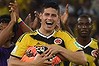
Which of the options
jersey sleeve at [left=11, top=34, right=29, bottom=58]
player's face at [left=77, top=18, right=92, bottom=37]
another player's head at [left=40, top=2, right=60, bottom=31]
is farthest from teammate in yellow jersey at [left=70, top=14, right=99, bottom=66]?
jersey sleeve at [left=11, top=34, right=29, bottom=58]

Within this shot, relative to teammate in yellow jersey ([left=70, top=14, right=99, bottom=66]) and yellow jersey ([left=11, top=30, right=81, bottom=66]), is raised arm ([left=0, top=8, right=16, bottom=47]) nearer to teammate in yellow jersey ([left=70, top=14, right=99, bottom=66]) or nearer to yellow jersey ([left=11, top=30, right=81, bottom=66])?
yellow jersey ([left=11, top=30, right=81, bottom=66])

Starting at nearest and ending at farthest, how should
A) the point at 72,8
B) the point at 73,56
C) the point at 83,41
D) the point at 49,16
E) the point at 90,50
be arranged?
the point at 73,56 → the point at 49,16 → the point at 90,50 → the point at 83,41 → the point at 72,8

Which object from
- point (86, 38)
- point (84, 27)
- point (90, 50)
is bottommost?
point (90, 50)

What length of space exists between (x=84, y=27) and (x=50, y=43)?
5.46 feet

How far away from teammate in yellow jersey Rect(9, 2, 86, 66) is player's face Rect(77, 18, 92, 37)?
1.50 meters

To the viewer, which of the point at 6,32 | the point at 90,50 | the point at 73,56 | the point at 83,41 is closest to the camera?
the point at 73,56

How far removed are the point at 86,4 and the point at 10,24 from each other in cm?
889

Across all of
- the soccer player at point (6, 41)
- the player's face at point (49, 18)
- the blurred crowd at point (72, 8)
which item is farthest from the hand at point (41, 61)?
the blurred crowd at point (72, 8)

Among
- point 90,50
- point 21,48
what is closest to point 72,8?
point 90,50

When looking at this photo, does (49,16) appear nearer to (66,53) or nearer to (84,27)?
(66,53)

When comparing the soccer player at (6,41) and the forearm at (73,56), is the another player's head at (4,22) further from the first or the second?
the forearm at (73,56)

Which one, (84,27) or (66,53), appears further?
(84,27)

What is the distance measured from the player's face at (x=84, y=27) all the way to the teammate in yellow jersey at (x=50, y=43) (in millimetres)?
1500

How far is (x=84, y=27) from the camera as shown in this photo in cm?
723
